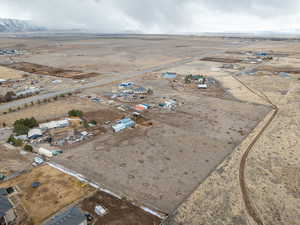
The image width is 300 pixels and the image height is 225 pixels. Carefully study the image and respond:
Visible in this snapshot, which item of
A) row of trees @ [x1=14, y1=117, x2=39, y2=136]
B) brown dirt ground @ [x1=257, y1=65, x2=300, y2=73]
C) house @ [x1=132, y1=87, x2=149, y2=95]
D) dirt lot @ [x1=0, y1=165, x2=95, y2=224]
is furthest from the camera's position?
brown dirt ground @ [x1=257, y1=65, x2=300, y2=73]

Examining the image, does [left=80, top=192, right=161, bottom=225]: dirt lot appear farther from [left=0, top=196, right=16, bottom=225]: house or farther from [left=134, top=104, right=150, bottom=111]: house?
[left=134, top=104, right=150, bottom=111]: house

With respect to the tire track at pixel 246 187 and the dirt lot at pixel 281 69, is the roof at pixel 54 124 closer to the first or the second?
the tire track at pixel 246 187

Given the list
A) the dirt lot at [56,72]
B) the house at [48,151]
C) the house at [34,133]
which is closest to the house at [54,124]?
the house at [34,133]

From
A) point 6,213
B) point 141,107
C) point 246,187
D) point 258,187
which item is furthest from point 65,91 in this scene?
point 258,187

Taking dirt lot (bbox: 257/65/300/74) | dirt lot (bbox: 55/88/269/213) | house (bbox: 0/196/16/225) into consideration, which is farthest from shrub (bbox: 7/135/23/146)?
dirt lot (bbox: 257/65/300/74)

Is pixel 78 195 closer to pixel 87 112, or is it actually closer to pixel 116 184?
pixel 116 184

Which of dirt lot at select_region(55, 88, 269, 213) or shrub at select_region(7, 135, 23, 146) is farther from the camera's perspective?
shrub at select_region(7, 135, 23, 146)

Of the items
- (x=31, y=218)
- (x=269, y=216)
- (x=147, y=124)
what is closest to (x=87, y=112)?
(x=147, y=124)
